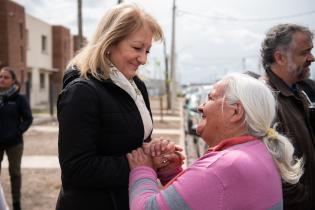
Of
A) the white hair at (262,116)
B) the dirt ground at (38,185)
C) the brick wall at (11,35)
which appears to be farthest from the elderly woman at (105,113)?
the brick wall at (11,35)

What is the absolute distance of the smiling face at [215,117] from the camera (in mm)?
1942

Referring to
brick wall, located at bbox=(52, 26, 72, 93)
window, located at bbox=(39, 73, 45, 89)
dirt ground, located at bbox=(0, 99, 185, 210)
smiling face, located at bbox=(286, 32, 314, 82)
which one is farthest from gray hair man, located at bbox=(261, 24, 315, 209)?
brick wall, located at bbox=(52, 26, 72, 93)

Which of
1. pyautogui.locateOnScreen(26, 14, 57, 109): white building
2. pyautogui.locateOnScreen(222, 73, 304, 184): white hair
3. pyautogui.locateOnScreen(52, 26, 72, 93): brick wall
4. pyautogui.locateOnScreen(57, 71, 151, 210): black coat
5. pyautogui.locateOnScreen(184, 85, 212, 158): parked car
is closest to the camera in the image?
pyautogui.locateOnScreen(222, 73, 304, 184): white hair

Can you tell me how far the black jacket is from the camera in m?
5.80

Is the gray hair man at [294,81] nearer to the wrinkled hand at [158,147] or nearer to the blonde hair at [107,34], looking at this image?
the wrinkled hand at [158,147]

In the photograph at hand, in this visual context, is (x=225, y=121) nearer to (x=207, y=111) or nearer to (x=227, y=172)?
(x=207, y=111)

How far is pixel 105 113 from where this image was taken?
211 centimetres

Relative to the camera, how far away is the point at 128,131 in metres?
2.15

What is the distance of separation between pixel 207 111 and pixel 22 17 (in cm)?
3485

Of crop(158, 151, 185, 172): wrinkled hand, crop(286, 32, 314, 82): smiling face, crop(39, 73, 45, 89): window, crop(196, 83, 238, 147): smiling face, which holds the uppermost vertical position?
crop(286, 32, 314, 82): smiling face

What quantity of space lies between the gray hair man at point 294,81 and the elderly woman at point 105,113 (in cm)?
93

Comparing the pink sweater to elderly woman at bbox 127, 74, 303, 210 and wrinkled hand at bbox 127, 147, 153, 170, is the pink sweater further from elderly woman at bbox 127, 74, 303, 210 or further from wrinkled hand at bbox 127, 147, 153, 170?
wrinkled hand at bbox 127, 147, 153, 170

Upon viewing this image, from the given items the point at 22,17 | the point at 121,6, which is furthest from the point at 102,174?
the point at 22,17

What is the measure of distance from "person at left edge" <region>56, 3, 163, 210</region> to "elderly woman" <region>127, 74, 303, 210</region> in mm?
124
